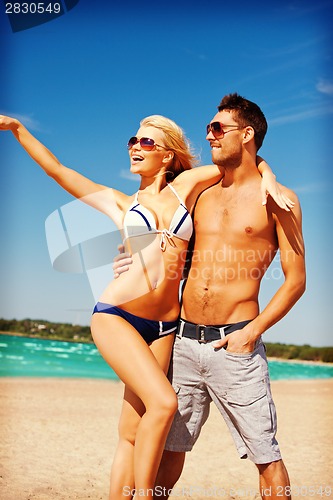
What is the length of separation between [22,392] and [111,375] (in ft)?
44.6

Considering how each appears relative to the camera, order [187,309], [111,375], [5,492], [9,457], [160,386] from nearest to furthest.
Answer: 1. [160,386]
2. [187,309]
3. [5,492]
4. [9,457]
5. [111,375]

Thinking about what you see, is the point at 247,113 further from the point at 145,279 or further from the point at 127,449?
the point at 127,449

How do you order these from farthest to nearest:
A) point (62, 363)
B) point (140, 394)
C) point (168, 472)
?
point (62, 363)
point (168, 472)
point (140, 394)

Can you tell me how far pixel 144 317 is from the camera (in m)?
4.00

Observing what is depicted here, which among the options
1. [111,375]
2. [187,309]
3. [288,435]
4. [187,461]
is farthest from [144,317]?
[111,375]

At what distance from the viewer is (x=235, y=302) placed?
419 cm

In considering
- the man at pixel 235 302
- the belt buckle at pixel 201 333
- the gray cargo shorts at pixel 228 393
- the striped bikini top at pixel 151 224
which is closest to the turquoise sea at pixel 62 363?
the gray cargo shorts at pixel 228 393

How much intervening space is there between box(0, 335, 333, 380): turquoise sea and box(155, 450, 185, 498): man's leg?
24224 mm

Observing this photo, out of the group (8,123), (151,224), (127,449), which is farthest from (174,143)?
(127,449)

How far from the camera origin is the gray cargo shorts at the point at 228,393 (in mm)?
4082

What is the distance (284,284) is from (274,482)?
1344mm

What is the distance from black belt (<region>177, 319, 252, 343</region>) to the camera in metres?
4.15

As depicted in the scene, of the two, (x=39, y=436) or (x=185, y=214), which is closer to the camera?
(x=185, y=214)

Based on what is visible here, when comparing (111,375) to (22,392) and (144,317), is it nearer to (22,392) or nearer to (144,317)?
(22,392)
